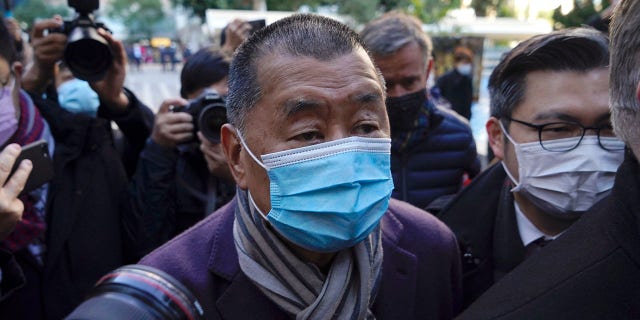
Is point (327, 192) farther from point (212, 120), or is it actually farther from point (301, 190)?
point (212, 120)

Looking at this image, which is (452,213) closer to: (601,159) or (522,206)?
(522,206)

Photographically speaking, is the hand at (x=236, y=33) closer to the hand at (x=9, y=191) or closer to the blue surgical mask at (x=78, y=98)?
the blue surgical mask at (x=78, y=98)

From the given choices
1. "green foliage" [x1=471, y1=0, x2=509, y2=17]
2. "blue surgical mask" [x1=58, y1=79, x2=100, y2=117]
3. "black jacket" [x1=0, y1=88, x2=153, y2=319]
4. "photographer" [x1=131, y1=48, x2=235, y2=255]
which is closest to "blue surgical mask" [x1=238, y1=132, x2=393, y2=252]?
"photographer" [x1=131, y1=48, x2=235, y2=255]

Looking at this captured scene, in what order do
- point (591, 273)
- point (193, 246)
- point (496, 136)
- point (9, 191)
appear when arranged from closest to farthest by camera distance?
point (591, 273) < point (193, 246) < point (9, 191) < point (496, 136)

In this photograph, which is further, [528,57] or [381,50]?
[381,50]

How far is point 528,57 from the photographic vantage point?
6.41 feet

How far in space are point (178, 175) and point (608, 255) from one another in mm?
1758

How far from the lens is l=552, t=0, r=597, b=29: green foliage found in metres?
9.62

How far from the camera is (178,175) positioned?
2363 mm

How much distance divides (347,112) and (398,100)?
137 cm

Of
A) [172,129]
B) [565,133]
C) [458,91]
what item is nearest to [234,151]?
[172,129]

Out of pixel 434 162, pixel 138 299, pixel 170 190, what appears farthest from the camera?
pixel 434 162

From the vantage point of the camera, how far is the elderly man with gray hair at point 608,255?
3.35 feet

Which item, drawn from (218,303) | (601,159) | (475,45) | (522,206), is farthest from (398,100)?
(475,45)
